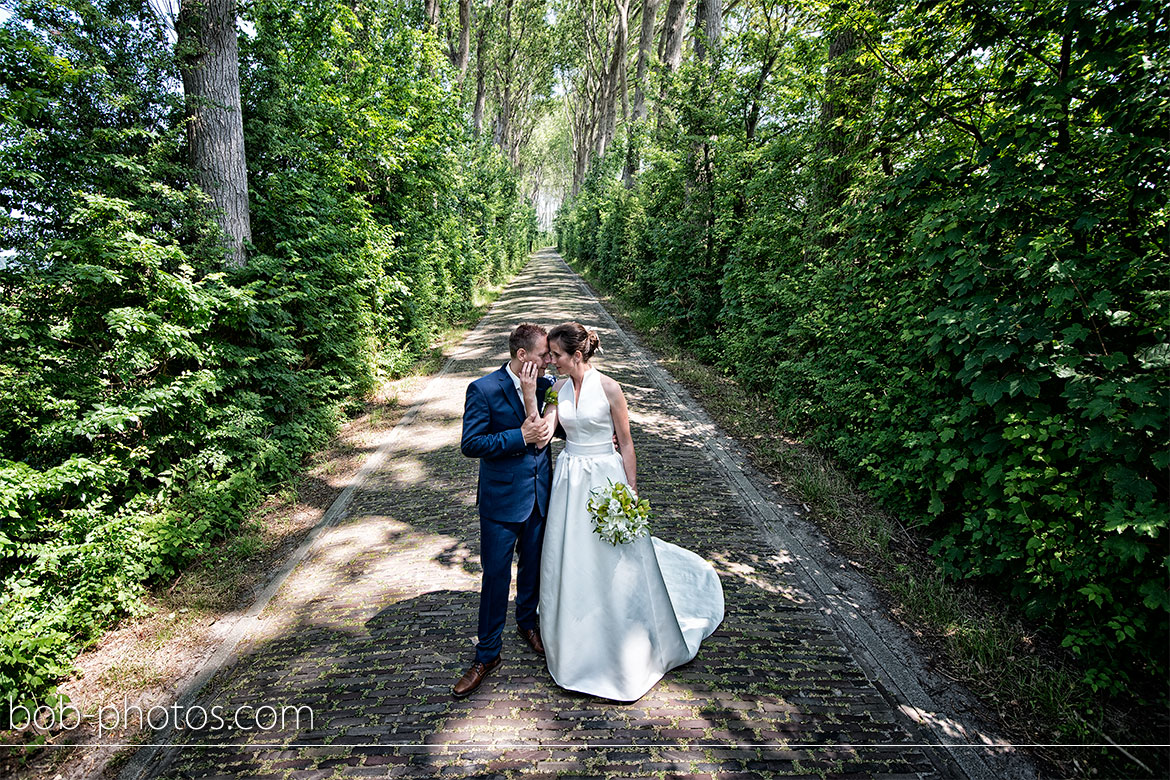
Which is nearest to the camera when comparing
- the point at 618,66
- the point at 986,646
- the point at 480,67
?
the point at 986,646

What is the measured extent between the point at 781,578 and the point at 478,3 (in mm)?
25676

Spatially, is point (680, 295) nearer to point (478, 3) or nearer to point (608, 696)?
point (608, 696)

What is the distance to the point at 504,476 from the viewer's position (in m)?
3.04

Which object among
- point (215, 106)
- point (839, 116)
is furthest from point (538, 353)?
point (839, 116)

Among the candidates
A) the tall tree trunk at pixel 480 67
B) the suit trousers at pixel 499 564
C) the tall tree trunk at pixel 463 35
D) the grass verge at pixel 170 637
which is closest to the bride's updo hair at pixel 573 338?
the suit trousers at pixel 499 564

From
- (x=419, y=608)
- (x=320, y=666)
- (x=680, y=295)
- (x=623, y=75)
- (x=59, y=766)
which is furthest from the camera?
(x=623, y=75)

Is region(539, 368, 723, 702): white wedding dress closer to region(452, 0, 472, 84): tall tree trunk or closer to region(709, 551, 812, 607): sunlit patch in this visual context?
region(709, 551, 812, 607): sunlit patch

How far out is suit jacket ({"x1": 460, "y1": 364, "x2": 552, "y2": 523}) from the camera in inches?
A: 113

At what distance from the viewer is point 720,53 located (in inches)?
413

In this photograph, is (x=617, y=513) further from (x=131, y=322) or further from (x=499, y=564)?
(x=131, y=322)

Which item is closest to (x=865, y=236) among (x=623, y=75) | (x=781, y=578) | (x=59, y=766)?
(x=781, y=578)

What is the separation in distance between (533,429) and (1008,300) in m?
3.66

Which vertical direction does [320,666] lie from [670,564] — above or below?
below

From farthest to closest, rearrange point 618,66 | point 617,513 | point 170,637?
point 618,66, point 170,637, point 617,513
